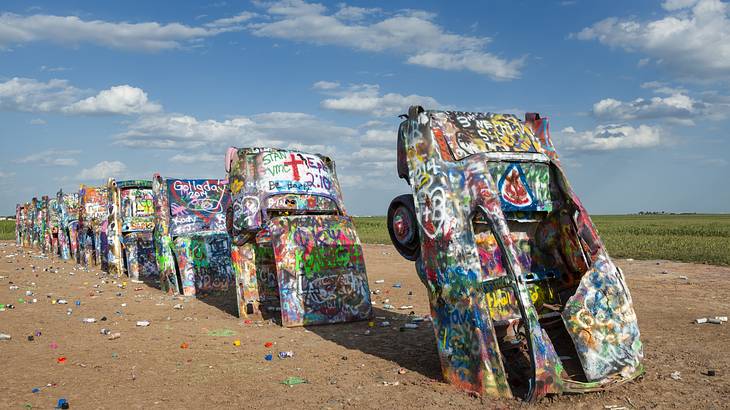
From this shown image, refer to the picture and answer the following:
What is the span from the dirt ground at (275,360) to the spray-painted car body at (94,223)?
7946 millimetres

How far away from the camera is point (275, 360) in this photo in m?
7.54

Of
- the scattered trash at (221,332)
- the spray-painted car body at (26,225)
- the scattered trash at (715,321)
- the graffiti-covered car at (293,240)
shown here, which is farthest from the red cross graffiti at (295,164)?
the spray-painted car body at (26,225)

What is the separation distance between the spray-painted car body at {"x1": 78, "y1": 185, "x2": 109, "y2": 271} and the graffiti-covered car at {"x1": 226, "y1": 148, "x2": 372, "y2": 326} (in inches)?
442

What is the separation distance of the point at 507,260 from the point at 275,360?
3.51m

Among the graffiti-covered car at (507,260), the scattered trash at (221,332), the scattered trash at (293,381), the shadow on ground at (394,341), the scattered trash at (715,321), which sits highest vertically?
the graffiti-covered car at (507,260)

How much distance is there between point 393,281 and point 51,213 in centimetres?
2052

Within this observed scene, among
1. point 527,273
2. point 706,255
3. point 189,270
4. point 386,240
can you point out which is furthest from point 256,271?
point 386,240

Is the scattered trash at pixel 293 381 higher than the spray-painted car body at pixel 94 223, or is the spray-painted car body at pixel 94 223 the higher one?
the spray-painted car body at pixel 94 223

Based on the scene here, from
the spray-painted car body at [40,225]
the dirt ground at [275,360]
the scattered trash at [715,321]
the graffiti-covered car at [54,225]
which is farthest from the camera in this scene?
the spray-painted car body at [40,225]

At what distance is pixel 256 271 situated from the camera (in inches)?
436

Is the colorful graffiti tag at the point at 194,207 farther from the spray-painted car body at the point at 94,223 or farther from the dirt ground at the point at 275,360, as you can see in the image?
the spray-painted car body at the point at 94,223

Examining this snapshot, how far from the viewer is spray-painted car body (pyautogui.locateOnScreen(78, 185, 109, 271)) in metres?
20.4

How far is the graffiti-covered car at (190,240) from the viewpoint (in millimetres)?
14047

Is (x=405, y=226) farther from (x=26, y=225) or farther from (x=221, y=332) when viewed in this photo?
(x=26, y=225)
